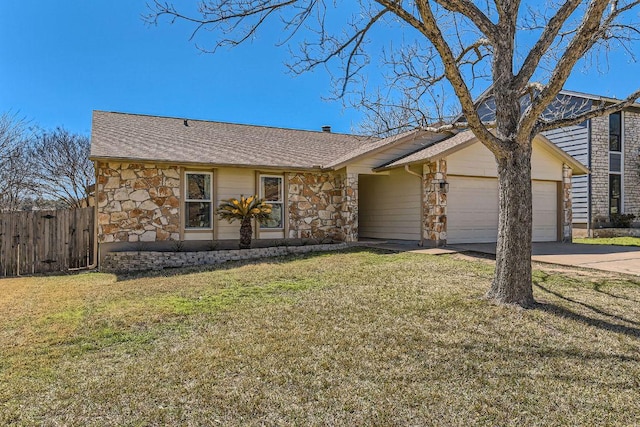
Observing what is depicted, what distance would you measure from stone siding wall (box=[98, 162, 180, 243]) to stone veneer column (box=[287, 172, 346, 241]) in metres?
3.27

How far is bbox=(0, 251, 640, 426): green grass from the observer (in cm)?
280

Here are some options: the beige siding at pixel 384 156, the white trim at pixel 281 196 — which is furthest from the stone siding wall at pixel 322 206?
the beige siding at pixel 384 156

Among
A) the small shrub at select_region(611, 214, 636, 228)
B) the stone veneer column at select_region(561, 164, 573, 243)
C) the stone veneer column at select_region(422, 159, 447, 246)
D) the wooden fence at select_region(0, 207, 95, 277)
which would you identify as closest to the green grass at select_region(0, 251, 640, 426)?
the wooden fence at select_region(0, 207, 95, 277)

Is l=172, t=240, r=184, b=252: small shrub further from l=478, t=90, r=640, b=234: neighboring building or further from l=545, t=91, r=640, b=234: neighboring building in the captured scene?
l=545, t=91, r=640, b=234: neighboring building

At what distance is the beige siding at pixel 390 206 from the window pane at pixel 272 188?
358cm

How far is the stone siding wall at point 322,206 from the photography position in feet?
39.8

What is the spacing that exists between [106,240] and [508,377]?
9563 millimetres

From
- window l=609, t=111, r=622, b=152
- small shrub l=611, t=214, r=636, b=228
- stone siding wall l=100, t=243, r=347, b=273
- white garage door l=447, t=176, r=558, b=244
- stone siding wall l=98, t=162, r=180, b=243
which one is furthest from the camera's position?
window l=609, t=111, r=622, b=152

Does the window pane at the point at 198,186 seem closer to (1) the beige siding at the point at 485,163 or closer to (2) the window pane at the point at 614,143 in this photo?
(1) the beige siding at the point at 485,163

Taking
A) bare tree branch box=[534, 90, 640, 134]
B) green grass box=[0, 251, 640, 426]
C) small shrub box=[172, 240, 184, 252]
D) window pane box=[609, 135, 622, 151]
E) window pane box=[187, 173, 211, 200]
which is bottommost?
green grass box=[0, 251, 640, 426]

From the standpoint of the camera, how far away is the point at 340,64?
6379mm

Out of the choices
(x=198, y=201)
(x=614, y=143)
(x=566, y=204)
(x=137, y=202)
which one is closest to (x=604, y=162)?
(x=614, y=143)

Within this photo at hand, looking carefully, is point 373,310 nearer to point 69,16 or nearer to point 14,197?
point 69,16


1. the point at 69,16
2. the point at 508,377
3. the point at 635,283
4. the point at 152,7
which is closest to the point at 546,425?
Answer: the point at 508,377
